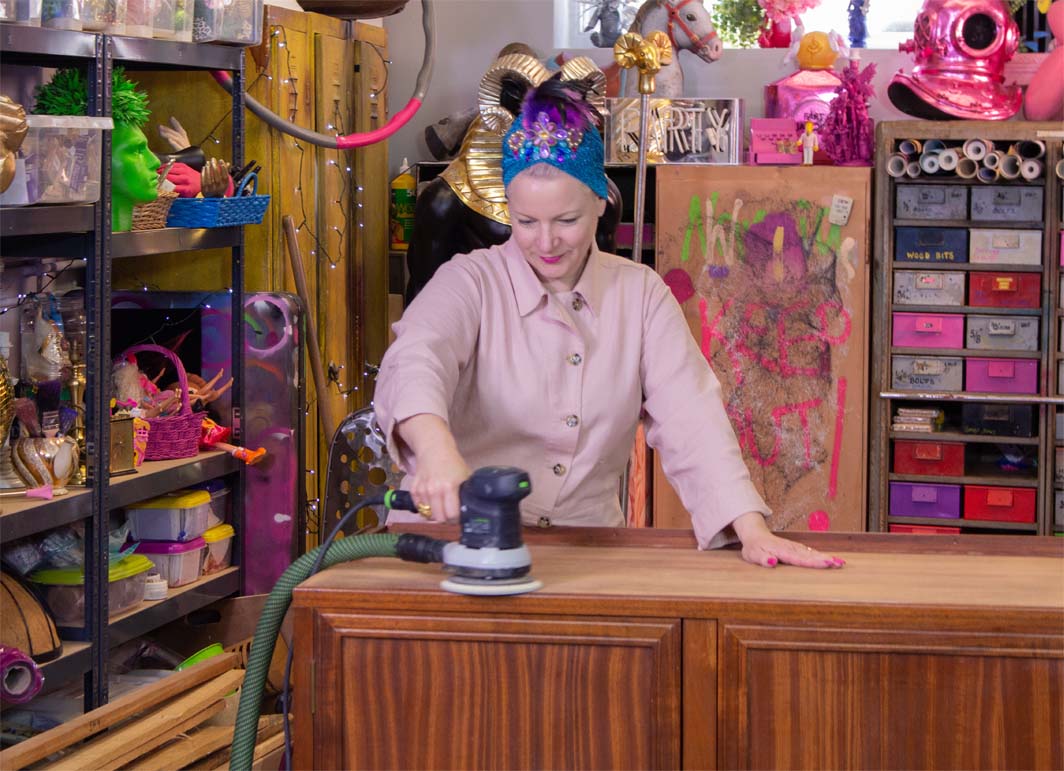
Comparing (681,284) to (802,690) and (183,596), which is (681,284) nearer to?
(183,596)

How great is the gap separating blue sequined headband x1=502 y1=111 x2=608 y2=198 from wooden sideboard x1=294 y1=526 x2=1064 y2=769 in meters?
0.72

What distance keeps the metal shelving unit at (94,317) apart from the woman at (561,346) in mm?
975

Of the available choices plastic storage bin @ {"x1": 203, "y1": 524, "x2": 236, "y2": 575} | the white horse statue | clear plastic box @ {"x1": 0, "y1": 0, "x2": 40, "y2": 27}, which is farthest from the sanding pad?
the white horse statue

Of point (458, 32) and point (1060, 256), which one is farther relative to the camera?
point (458, 32)

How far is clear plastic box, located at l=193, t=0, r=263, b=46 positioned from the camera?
3299 mm

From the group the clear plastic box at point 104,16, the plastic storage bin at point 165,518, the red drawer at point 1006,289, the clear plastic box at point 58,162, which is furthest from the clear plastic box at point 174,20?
the red drawer at point 1006,289

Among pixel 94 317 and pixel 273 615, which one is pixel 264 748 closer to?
pixel 94 317

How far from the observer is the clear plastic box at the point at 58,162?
8.43 ft

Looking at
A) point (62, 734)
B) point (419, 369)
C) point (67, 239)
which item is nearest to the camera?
point (419, 369)

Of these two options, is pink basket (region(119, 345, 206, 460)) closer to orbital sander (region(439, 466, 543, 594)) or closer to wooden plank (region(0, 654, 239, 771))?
wooden plank (region(0, 654, 239, 771))

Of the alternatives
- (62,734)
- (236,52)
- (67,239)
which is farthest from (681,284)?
(62,734)

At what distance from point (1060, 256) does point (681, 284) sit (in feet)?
4.11

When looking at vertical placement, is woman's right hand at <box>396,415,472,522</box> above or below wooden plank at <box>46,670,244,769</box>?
above

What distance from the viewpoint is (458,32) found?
5246 mm
